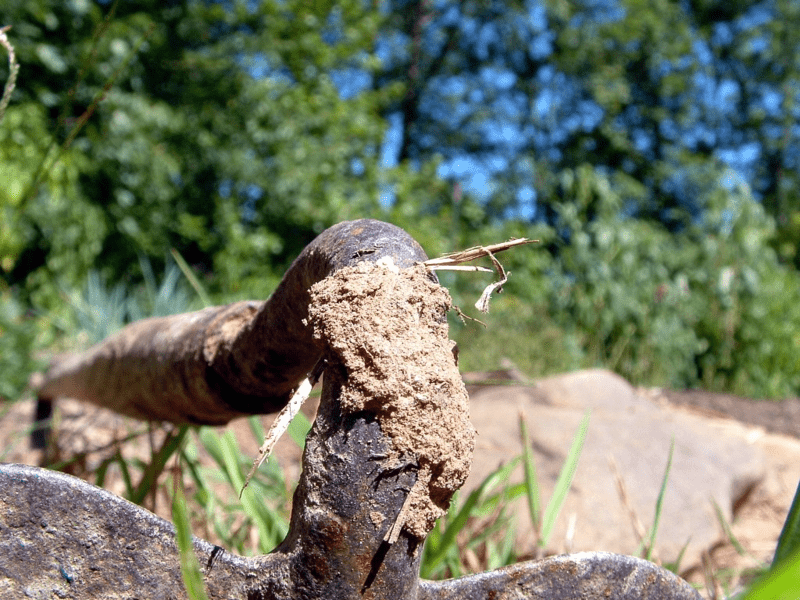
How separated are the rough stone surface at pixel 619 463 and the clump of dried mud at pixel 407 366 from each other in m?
1.43

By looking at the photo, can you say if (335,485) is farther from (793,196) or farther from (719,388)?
(793,196)

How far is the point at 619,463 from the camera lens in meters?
2.77

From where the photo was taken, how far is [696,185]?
667 inches

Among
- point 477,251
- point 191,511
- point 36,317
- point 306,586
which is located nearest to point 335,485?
point 306,586

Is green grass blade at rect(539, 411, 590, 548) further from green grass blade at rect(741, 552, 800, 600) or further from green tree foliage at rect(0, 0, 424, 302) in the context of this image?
green tree foliage at rect(0, 0, 424, 302)

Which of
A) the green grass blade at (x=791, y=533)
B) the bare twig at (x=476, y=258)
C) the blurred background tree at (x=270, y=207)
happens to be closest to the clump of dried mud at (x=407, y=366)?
the bare twig at (x=476, y=258)

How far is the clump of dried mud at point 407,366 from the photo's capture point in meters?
0.63

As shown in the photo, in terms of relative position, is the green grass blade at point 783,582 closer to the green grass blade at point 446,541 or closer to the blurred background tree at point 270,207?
the green grass blade at point 446,541

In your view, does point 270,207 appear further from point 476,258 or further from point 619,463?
point 476,258

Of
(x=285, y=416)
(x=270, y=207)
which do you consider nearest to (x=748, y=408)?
(x=270, y=207)

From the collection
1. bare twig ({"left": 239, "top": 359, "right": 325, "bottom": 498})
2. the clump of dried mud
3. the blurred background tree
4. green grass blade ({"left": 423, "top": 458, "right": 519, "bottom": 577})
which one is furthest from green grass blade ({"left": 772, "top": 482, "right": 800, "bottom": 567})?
the blurred background tree

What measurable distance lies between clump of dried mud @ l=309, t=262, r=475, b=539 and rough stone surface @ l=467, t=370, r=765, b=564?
1428 millimetres

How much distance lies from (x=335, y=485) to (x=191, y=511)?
1.36 metres

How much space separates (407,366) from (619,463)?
7.80 ft
